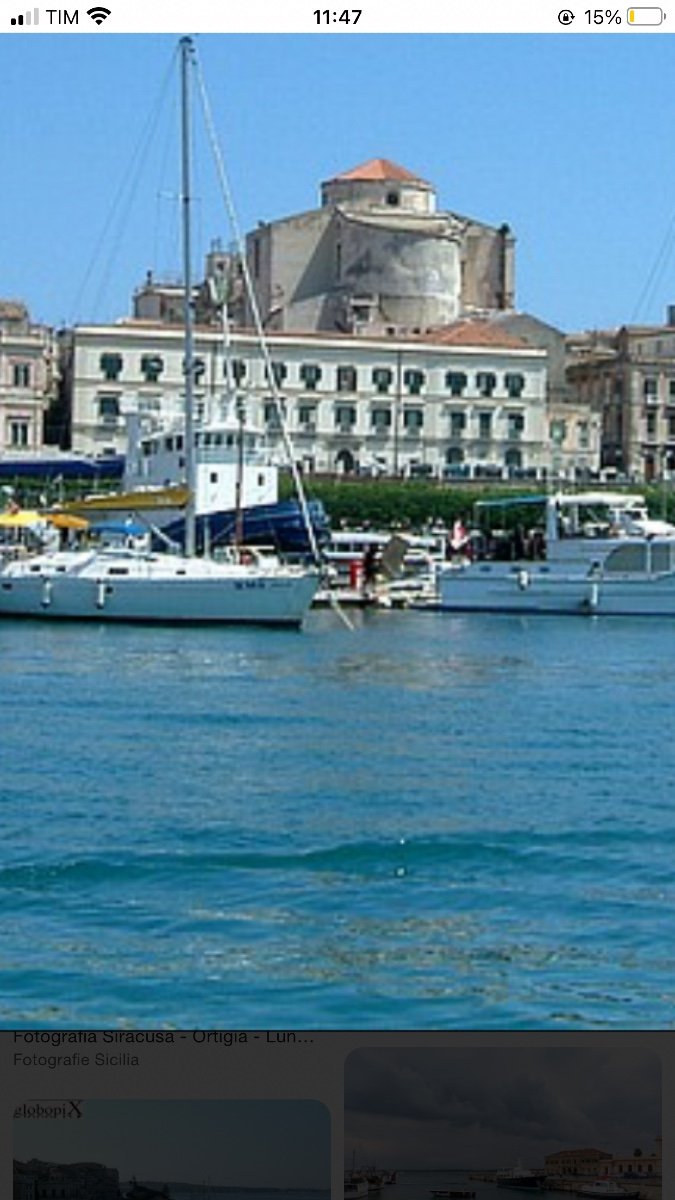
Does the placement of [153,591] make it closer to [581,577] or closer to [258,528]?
[258,528]

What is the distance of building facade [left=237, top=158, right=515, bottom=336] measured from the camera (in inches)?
1855

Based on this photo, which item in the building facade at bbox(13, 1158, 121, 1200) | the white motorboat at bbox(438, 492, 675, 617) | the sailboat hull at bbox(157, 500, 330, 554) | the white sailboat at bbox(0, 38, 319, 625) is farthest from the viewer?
the sailboat hull at bbox(157, 500, 330, 554)

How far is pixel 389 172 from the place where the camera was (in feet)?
158

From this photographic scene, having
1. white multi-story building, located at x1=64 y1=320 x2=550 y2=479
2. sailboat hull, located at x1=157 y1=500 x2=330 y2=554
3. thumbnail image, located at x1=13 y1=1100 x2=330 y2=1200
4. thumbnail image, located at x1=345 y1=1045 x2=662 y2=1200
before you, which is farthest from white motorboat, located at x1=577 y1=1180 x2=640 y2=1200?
white multi-story building, located at x1=64 y1=320 x2=550 y2=479

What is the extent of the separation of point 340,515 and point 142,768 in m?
28.9

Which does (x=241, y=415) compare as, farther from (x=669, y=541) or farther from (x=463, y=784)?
(x=463, y=784)
